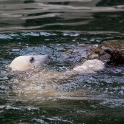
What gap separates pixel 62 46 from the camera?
27.8ft

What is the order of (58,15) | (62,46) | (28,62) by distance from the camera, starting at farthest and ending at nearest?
(58,15) < (62,46) < (28,62)

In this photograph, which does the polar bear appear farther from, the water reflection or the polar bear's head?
the water reflection

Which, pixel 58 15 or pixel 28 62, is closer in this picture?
pixel 28 62

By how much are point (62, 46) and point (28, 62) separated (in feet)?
4.71

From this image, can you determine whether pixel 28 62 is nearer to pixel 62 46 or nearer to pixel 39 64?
pixel 39 64

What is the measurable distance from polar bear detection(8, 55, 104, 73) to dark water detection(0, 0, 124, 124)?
0.64ft

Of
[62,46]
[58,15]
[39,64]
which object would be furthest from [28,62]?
[58,15]

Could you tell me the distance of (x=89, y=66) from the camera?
6879 mm

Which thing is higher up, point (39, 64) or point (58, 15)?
point (58, 15)

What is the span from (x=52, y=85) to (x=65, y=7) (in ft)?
23.6

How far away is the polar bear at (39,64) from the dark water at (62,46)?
0.19 meters

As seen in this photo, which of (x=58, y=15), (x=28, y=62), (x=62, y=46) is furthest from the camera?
(x=58, y=15)

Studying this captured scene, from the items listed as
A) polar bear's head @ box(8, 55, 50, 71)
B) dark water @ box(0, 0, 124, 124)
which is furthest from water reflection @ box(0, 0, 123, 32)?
polar bear's head @ box(8, 55, 50, 71)

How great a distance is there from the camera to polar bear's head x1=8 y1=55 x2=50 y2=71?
23.1ft
